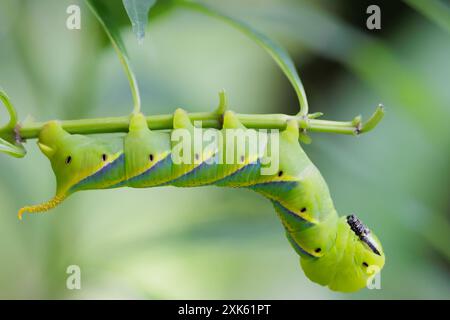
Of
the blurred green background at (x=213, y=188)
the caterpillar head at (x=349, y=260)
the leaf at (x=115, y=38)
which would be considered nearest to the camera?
the leaf at (x=115, y=38)

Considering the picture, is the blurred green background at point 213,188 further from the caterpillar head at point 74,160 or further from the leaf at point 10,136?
the leaf at point 10,136

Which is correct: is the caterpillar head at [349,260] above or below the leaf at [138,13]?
below

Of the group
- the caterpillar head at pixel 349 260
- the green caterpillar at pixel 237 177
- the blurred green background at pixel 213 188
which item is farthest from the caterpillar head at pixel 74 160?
the caterpillar head at pixel 349 260

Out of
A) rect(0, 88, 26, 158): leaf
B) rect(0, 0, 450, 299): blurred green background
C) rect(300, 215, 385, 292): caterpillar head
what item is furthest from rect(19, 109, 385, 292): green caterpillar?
rect(0, 0, 450, 299): blurred green background

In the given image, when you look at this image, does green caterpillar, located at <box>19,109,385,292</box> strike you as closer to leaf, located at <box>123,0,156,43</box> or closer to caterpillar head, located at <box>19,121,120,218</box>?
caterpillar head, located at <box>19,121,120,218</box>

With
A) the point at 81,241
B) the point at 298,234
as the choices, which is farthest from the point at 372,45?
the point at 81,241

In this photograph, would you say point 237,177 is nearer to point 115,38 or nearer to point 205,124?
point 205,124

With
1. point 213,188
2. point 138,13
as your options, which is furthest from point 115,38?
point 213,188

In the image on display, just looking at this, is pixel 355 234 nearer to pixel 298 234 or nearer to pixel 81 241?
pixel 298 234
